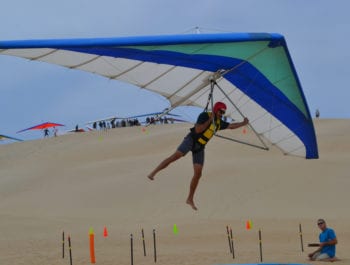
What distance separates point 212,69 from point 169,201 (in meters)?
17.8

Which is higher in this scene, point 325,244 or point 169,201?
Result: point 169,201

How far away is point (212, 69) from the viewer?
10.3 m

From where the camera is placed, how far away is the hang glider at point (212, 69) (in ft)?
29.2

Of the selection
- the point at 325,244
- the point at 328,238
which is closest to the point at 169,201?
the point at 325,244

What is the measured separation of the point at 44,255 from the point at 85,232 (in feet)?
15.3

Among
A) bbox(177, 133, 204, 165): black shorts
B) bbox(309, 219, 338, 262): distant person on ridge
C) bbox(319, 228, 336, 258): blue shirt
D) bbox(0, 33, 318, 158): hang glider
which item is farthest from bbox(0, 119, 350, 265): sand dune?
bbox(177, 133, 204, 165): black shorts

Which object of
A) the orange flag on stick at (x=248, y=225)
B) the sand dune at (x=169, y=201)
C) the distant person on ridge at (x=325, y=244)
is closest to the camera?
the distant person on ridge at (x=325, y=244)

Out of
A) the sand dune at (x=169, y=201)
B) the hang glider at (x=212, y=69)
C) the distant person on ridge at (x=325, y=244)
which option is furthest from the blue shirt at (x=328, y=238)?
the hang glider at (x=212, y=69)

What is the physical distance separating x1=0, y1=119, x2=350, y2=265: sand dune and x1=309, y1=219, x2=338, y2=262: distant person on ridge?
1.17 metres

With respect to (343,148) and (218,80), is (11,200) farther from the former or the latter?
(218,80)

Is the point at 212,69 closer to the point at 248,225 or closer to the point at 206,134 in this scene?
the point at 206,134

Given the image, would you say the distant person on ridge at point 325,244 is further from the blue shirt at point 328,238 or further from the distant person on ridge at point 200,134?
the distant person on ridge at point 200,134

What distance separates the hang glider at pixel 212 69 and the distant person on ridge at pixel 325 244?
10.8ft

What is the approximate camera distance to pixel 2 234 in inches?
930
